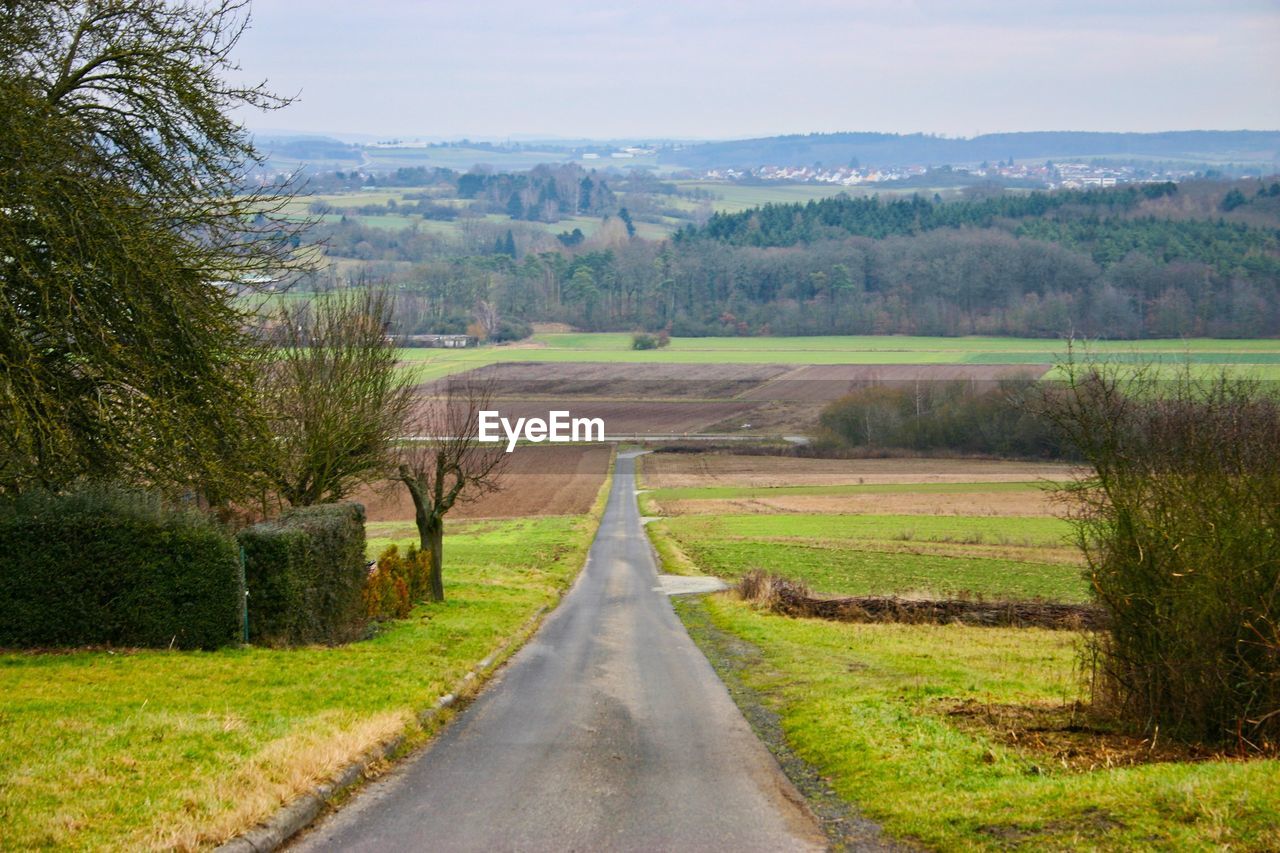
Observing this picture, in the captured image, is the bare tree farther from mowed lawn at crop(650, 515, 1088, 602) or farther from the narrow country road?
mowed lawn at crop(650, 515, 1088, 602)

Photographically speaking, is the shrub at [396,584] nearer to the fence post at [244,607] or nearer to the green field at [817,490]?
the fence post at [244,607]

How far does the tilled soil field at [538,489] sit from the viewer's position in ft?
224

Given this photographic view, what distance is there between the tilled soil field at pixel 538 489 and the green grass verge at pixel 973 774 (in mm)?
38266

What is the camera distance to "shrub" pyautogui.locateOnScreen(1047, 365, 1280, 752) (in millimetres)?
10289

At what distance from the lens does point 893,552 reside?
46719mm

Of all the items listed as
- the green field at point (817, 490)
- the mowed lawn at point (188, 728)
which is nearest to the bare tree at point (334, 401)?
the mowed lawn at point (188, 728)

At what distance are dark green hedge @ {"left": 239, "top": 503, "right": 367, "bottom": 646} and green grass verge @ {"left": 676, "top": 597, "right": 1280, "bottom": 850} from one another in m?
6.56

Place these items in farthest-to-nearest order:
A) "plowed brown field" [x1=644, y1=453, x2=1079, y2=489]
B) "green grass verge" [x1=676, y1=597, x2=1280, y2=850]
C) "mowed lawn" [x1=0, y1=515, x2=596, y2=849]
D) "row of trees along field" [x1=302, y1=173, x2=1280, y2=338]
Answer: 1. "row of trees along field" [x1=302, y1=173, x2=1280, y2=338]
2. "plowed brown field" [x1=644, y1=453, x2=1079, y2=489]
3. "mowed lawn" [x1=0, y1=515, x2=596, y2=849]
4. "green grass verge" [x1=676, y1=597, x2=1280, y2=850]

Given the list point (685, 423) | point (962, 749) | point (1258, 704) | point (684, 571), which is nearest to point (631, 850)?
point (962, 749)

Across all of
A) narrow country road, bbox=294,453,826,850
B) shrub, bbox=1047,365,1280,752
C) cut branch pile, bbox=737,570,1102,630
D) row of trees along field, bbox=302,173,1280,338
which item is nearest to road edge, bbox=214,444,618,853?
narrow country road, bbox=294,453,826,850

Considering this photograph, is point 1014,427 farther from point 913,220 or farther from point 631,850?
point 913,220

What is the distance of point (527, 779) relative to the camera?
10.9m

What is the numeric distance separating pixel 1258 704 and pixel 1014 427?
258 feet

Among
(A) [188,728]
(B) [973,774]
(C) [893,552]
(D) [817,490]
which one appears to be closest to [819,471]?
(D) [817,490]
